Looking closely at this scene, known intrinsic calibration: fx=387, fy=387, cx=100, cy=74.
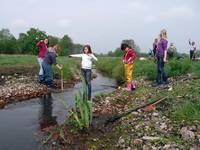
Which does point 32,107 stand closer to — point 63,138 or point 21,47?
point 63,138

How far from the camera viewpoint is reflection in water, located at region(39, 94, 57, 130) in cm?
1317

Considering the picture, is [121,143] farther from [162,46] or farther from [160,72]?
[160,72]

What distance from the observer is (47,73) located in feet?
70.0

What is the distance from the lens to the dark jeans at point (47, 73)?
68.9ft

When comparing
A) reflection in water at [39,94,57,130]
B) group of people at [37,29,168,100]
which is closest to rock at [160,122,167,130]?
reflection in water at [39,94,57,130]

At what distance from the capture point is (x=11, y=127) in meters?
12.7

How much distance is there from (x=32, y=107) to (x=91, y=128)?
198 inches

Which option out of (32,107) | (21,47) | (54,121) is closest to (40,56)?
(32,107)

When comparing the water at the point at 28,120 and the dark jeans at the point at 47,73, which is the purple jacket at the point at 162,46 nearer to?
the water at the point at 28,120

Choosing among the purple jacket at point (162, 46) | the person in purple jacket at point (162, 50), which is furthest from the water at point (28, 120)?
the purple jacket at point (162, 46)

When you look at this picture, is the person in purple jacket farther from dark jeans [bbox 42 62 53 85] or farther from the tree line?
the tree line

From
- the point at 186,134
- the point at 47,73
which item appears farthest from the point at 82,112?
the point at 47,73

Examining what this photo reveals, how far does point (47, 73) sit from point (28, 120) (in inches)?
309

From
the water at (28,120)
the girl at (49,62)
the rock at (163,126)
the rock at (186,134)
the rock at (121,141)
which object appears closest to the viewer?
the rock at (186,134)
